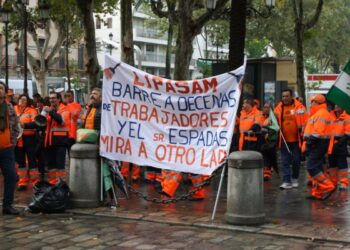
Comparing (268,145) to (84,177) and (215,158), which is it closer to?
(215,158)

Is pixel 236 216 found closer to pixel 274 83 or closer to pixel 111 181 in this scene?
pixel 111 181

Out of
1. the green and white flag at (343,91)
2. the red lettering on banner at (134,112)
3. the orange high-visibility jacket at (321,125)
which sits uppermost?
the green and white flag at (343,91)

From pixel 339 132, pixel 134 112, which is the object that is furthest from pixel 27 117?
pixel 339 132

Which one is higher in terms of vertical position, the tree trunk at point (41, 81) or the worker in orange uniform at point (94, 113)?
the tree trunk at point (41, 81)

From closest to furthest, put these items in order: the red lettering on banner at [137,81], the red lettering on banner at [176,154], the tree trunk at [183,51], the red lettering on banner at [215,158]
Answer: the red lettering on banner at [215,158], the red lettering on banner at [176,154], the red lettering on banner at [137,81], the tree trunk at [183,51]

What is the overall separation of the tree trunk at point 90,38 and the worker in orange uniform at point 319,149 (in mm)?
9397

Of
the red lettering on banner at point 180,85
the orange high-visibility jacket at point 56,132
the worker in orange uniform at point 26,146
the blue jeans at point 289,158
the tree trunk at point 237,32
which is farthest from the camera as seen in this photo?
the tree trunk at point 237,32

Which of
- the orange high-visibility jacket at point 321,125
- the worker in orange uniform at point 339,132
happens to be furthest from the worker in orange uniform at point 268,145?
the orange high-visibility jacket at point 321,125

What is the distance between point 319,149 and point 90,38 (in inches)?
384

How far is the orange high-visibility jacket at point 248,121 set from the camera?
1270 centimetres

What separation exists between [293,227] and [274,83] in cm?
1132

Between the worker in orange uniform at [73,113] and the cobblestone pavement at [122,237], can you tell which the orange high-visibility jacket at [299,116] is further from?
the cobblestone pavement at [122,237]

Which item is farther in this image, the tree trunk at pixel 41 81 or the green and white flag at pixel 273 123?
the tree trunk at pixel 41 81

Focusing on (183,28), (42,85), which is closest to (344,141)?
(183,28)
